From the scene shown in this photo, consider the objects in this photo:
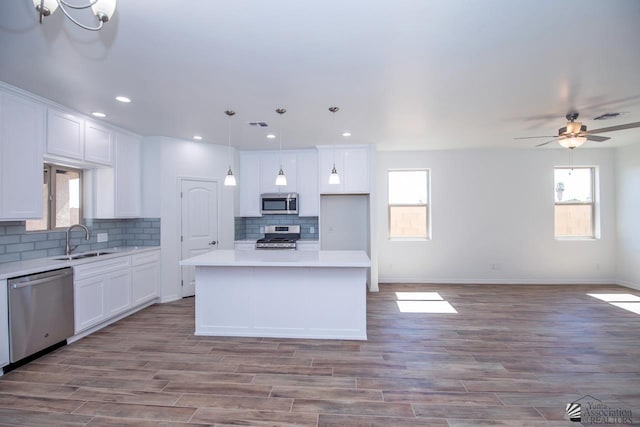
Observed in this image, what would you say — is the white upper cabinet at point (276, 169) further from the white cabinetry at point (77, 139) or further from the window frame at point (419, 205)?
the white cabinetry at point (77, 139)

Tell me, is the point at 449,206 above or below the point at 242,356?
above

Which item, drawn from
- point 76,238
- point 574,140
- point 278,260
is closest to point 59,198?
point 76,238

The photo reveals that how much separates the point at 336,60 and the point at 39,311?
3.47 m

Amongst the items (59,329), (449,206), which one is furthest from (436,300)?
(59,329)

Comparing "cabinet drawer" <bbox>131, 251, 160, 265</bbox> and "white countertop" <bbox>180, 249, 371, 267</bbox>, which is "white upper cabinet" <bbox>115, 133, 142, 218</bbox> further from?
"white countertop" <bbox>180, 249, 371, 267</bbox>

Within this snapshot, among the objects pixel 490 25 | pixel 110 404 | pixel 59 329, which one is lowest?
pixel 110 404

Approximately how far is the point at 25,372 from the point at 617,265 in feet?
28.7

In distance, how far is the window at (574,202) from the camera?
5.70 meters

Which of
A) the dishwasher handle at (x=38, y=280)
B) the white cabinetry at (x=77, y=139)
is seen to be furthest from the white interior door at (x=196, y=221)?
the dishwasher handle at (x=38, y=280)

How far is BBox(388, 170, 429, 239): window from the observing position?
5.90m

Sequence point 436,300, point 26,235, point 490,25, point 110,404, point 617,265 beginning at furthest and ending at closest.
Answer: point 617,265 → point 436,300 → point 26,235 → point 110,404 → point 490,25

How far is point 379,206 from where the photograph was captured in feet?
19.3

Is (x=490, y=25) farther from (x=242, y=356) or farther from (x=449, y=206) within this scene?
(x=449, y=206)

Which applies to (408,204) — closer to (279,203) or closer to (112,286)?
(279,203)
